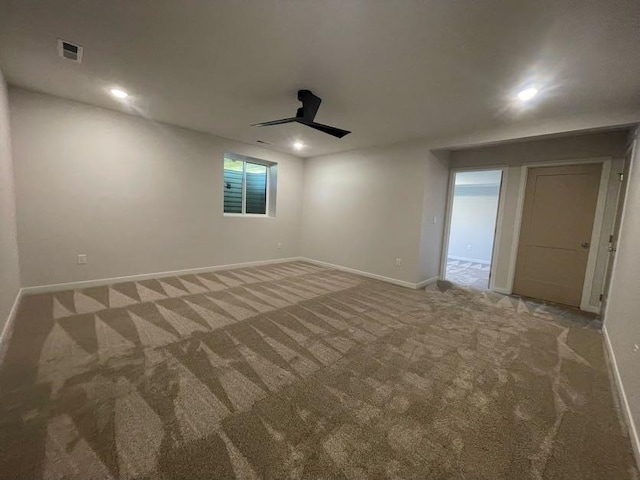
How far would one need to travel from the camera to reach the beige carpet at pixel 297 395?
1317 mm

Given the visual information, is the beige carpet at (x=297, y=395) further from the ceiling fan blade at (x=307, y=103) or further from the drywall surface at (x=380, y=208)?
the ceiling fan blade at (x=307, y=103)

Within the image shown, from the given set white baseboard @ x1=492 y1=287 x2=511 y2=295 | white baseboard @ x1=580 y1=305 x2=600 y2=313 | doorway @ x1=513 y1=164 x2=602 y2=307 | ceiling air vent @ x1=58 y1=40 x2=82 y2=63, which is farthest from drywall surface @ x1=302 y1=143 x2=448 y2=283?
ceiling air vent @ x1=58 y1=40 x2=82 y2=63

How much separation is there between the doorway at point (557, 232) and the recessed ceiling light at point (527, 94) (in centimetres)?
189

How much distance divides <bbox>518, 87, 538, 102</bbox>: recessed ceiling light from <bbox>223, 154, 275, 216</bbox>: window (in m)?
4.53

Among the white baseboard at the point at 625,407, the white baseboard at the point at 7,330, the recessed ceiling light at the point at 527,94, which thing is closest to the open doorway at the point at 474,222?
the recessed ceiling light at the point at 527,94

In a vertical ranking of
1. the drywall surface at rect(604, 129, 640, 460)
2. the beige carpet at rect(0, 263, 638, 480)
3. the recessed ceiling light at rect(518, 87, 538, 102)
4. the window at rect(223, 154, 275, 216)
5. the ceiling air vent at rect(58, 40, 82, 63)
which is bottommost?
the beige carpet at rect(0, 263, 638, 480)

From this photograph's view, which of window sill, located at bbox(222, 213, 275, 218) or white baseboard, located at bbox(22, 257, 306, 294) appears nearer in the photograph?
white baseboard, located at bbox(22, 257, 306, 294)

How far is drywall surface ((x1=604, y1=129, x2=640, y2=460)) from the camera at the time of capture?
1.80m

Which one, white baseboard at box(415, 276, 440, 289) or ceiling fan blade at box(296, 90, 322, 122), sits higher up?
ceiling fan blade at box(296, 90, 322, 122)

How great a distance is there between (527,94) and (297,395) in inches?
139

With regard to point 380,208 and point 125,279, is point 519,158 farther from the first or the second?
point 125,279

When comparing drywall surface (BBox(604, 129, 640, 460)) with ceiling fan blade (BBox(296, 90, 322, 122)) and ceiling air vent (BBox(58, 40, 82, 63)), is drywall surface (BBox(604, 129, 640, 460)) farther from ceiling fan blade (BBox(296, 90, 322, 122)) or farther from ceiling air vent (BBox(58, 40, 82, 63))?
ceiling air vent (BBox(58, 40, 82, 63))

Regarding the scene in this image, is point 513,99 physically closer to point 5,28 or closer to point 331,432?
point 331,432

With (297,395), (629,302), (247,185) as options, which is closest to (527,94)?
(629,302)
